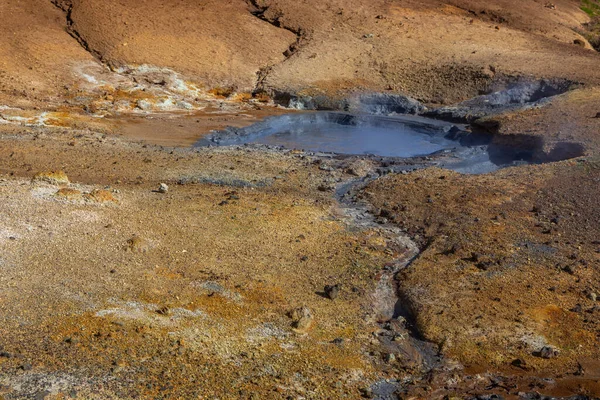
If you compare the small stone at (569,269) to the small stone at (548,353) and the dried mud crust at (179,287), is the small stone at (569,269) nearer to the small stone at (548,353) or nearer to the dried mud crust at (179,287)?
the small stone at (548,353)

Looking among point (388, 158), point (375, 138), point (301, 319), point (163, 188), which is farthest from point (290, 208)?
point (375, 138)

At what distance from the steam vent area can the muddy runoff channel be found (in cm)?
5

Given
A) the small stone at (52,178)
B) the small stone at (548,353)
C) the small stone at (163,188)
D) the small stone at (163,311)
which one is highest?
the small stone at (548,353)

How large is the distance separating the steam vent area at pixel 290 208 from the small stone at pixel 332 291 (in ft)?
0.07

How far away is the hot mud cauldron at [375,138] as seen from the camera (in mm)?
14156

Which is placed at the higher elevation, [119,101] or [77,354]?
[77,354]

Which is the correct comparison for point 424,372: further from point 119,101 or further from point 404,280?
point 119,101

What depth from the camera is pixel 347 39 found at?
20.6 meters

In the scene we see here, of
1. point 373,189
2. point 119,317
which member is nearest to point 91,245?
point 119,317

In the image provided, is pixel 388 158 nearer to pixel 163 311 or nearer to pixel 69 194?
pixel 69 194

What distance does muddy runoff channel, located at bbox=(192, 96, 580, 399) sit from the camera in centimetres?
707

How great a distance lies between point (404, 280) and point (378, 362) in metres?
1.78

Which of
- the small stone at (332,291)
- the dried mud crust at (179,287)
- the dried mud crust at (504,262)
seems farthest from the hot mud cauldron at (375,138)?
the small stone at (332,291)

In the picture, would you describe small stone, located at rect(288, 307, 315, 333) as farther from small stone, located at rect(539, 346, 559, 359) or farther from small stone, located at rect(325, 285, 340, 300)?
small stone, located at rect(539, 346, 559, 359)
